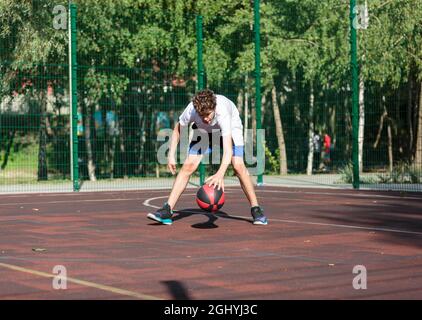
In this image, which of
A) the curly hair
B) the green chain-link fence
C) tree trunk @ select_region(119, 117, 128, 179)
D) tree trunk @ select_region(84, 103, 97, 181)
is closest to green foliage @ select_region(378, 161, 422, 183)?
the green chain-link fence

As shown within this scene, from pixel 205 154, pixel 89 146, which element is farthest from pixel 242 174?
pixel 89 146

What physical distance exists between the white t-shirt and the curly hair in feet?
0.76

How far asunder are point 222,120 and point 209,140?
0.64 metres

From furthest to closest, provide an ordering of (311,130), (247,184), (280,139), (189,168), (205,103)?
1. (311,130)
2. (280,139)
3. (189,168)
4. (247,184)
5. (205,103)

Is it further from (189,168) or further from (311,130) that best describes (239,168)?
(311,130)

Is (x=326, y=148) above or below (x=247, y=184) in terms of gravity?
below

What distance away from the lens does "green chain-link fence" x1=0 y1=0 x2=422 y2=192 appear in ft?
86.1

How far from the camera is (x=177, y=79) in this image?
27.8 m

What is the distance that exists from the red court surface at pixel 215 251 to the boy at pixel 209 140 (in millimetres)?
417

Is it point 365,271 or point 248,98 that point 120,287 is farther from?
point 248,98

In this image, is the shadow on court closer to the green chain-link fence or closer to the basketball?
the basketball

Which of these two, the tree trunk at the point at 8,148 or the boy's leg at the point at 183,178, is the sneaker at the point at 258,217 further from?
the tree trunk at the point at 8,148

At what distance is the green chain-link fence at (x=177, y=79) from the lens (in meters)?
26.2

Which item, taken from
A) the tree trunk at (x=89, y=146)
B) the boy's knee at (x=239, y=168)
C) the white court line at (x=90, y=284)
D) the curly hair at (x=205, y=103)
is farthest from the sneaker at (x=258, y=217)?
the tree trunk at (x=89, y=146)
